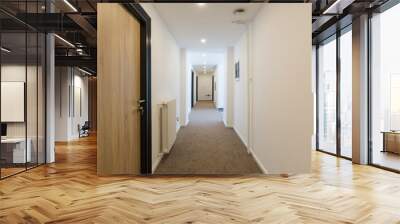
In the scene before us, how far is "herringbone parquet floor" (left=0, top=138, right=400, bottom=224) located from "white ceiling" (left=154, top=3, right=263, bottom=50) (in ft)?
10.9

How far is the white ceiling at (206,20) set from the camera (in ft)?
18.6

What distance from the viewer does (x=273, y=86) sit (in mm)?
4668

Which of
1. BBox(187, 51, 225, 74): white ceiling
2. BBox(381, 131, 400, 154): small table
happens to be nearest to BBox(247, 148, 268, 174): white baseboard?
BBox(381, 131, 400, 154): small table

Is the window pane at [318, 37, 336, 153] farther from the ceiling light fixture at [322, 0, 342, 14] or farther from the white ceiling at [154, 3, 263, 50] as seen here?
the ceiling light fixture at [322, 0, 342, 14]

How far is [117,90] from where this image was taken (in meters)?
3.96

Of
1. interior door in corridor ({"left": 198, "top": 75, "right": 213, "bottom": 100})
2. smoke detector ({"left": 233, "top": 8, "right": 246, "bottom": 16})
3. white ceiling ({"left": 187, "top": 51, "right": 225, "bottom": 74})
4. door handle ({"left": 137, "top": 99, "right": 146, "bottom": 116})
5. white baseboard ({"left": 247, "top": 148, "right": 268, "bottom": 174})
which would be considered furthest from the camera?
interior door in corridor ({"left": 198, "top": 75, "right": 213, "bottom": 100})

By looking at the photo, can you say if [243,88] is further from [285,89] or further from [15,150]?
[15,150]

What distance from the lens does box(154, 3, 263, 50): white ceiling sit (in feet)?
18.6

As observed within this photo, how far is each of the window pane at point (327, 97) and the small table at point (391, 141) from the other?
1145 mm

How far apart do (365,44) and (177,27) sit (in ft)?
13.3

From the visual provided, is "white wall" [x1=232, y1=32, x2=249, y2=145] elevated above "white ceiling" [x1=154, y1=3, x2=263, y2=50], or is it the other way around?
"white ceiling" [x1=154, y1=3, x2=263, y2=50]

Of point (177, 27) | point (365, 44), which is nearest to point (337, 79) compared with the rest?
point (365, 44)

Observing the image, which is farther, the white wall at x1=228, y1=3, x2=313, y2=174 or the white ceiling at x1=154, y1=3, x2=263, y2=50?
the white ceiling at x1=154, y1=3, x2=263, y2=50

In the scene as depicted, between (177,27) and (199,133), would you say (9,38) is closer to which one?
(177,27)
